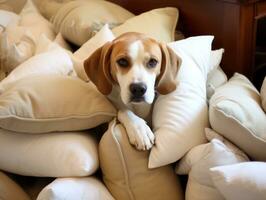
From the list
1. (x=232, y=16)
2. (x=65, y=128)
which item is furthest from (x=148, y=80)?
(x=232, y=16)

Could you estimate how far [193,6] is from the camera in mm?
1634

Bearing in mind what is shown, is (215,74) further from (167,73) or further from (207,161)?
(207,161)

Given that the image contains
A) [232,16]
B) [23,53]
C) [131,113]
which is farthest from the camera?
[23,53]

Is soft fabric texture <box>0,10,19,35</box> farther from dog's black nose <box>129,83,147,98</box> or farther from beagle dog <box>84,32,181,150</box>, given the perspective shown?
dog's black nose <box>129,83,147,98</box>

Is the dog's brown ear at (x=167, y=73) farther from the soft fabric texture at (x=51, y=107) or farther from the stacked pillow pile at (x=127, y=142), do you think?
the soft fabric texture at (x=51, y=107)

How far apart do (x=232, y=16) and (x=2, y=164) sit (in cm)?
93

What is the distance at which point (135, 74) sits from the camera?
44.3 inches

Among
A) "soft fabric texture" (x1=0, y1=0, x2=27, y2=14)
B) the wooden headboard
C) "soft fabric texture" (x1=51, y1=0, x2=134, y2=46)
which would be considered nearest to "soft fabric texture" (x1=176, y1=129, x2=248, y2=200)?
the wooden headboard

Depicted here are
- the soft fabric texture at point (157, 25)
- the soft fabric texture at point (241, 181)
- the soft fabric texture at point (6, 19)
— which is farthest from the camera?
the soft fabric texture at point (6, 19)

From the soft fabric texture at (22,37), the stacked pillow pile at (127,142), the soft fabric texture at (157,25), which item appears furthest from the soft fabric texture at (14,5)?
the stacked pillow pile at (127,142)

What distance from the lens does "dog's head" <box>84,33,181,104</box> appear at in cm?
112

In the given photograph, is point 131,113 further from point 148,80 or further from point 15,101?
point 15,101

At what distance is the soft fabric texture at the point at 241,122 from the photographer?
1045 mm

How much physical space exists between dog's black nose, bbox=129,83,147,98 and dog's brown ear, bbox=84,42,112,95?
11 cm
